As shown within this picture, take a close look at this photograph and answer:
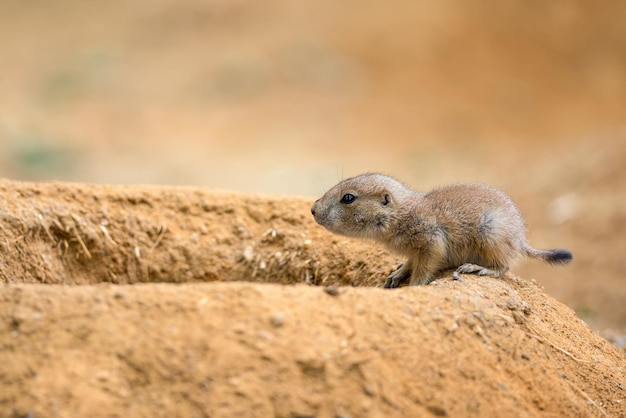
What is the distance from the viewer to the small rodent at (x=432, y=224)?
17.0 ft

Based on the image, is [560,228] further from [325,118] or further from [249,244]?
[325,118]

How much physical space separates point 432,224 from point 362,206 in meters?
0.58

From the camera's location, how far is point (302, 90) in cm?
2072

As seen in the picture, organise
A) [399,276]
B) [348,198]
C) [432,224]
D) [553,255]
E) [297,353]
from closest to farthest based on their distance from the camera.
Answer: [297,353] < [432,224] < [553,255] < [399,276] < [348,198]

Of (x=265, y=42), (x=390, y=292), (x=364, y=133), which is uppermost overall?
Result: (x=265, y=42)

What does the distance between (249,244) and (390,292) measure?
7.99ft

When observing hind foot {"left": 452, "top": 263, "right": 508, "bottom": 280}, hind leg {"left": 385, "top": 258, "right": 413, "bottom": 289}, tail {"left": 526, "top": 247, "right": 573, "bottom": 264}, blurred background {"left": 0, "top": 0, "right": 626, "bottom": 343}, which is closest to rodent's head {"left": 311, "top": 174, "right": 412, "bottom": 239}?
hind leg {"left": 385, "top": 258, "right": 413, "bottom": 289}

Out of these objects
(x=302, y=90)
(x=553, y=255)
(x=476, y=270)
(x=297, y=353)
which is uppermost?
(x=302, y=90)

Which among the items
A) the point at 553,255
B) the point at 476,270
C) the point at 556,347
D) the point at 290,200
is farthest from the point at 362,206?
the point at 556,347

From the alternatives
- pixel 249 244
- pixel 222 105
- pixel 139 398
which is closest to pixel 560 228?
pixel 249 244

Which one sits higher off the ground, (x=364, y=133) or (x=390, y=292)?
(x=364, y=133)

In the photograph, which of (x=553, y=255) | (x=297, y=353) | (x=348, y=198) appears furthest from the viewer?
(x=348, y=198)

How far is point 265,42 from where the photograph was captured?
72.2ft

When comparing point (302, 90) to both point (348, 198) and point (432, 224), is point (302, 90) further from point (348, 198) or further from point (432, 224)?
point (432, 224)
